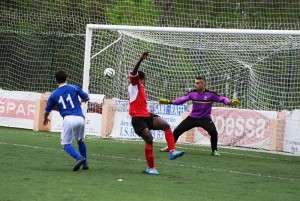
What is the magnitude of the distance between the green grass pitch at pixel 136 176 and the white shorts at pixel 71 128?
563mm

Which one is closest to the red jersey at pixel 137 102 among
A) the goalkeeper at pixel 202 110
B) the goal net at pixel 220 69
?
the goalkeeper at pixel 202 110

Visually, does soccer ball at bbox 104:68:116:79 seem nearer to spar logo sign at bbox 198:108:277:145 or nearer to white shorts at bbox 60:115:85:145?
spar logo sign at bbox 198:108:277:145

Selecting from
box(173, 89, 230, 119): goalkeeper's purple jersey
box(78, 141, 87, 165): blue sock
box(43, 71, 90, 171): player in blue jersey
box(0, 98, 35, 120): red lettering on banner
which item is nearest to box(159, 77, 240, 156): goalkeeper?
box(173, 89, 230, 119): goalkeeper's purple jersey

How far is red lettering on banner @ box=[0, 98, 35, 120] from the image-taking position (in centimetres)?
2873

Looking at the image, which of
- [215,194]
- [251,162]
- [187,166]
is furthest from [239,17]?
[215,194]

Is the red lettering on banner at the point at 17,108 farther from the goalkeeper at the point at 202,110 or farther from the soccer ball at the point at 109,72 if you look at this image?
A: the goalkeeper at the point at 202,110

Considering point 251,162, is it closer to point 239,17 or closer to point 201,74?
point 201,74

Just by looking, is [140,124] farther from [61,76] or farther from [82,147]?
[61,76]

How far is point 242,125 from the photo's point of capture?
24.9 metres

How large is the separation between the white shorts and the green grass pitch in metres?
0.56

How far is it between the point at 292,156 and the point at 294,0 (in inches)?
398

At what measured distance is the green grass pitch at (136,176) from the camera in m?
12.2

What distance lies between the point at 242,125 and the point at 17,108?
26.9ft

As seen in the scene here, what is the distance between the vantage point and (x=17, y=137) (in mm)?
23875
